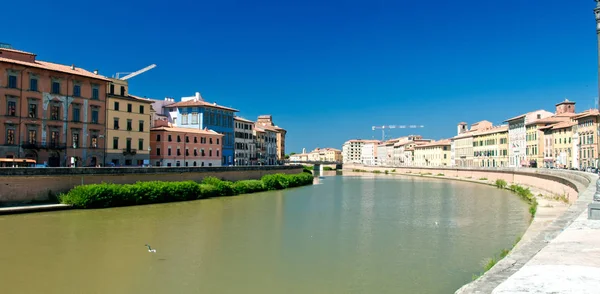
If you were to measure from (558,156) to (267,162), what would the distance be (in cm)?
4593

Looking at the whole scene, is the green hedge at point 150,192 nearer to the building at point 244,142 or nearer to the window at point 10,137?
the window at point 10,137

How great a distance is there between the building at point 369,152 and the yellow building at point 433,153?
60.5 metres

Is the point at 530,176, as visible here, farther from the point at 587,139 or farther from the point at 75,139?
the point at 75,139

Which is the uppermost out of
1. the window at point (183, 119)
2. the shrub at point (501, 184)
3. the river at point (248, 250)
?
the window at point (183, 119)

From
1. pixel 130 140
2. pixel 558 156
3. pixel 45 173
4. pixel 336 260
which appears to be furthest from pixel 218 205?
pixel 558 156

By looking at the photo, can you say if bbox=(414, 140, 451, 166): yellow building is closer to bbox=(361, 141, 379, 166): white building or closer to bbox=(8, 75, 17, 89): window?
bbox=(361, 141, 379, 166): white building

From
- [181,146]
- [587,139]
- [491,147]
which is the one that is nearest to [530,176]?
[587,139]

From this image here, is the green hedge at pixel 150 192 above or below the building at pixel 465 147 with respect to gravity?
below

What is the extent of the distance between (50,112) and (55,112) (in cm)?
40

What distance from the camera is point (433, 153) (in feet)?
365

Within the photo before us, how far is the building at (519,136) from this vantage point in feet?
227

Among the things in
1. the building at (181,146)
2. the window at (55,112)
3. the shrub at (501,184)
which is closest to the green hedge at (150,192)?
the building at (181,146)

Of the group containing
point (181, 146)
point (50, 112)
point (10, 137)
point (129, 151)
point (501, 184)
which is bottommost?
point (501, 184)

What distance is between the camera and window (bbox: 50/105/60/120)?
115ft
